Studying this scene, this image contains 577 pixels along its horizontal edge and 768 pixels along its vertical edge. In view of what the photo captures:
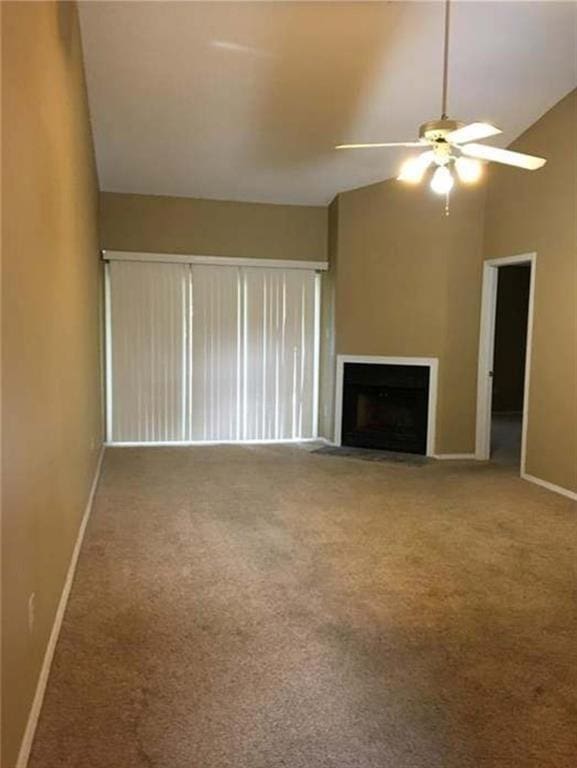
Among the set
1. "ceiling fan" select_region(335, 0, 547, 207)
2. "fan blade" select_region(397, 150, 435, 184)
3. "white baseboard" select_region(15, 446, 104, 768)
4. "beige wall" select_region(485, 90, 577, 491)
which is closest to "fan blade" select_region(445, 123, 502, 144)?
"ceiling fan" select_region(335, 0, 547, 207)

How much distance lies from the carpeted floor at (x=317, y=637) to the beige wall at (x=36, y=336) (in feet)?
1.01

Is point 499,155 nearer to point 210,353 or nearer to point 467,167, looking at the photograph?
point 467,167

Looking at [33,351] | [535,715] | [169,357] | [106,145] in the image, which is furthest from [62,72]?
[169,357]

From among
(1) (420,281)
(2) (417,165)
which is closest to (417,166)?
(2) (417,165)

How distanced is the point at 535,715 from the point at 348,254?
17.0 ft

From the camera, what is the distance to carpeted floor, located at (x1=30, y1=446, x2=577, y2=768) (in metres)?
1.85

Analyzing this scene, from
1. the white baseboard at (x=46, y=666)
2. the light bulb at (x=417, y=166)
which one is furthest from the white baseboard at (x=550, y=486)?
the white baseboard at (x=46, y=666)

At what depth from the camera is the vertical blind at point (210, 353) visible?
653 cm

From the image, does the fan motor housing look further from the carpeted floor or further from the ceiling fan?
the carpeted floor

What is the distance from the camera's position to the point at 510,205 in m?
5.61

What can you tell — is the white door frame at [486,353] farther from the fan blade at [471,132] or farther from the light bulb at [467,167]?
the fan blade at [471,132]

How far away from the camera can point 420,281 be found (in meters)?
6.21

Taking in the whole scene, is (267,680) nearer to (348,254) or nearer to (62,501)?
(62,501)

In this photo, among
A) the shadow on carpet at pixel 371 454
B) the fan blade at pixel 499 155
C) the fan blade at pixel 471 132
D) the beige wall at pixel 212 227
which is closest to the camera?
the fan blade at pixel 471 132
